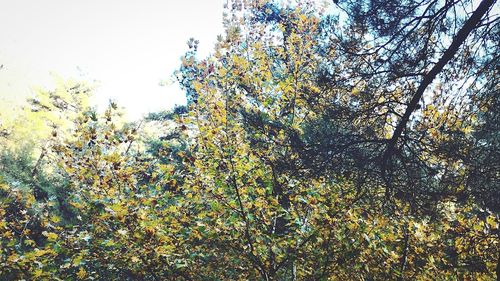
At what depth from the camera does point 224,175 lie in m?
3.48

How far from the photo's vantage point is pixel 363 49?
3.48m

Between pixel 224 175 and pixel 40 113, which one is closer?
pixel 224 175

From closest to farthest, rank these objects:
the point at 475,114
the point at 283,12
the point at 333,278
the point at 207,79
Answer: the point at 475,114 < the point at 207,79 < the point at 333,278 < the point at 283,12

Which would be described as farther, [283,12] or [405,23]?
[283,12]

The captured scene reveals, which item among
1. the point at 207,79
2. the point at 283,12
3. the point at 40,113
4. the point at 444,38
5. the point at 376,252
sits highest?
the point at 40,113

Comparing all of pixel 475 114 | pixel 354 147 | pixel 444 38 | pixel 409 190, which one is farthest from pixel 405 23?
pixel 409 190

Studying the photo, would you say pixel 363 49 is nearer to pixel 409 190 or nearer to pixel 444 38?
pixel 444 38

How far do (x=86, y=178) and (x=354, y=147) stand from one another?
312 cm

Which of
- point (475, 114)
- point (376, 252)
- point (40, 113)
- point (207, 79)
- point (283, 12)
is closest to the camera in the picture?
point (475, 114)

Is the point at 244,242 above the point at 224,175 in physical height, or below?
below

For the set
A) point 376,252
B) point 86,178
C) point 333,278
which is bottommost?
point 333,278

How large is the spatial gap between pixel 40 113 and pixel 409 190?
73.1 ft

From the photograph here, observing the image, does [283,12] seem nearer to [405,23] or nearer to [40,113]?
[405,23]

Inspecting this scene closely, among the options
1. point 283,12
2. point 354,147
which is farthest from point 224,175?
point 283,12
